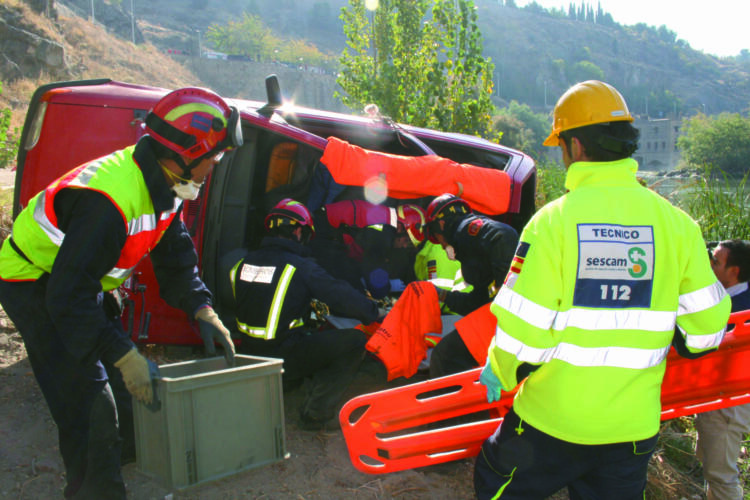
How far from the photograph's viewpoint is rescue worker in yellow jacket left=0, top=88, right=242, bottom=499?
6.68 feet

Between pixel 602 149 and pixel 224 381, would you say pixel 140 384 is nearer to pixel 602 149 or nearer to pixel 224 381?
pixel 224 381

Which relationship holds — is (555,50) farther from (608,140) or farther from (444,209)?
(608,140)

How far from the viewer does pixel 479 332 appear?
10.2ft

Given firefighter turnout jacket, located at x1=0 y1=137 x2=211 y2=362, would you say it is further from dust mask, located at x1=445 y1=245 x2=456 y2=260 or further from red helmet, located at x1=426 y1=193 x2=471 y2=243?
dust mask, located at x1=445 y1=245 x2=456 y2=260

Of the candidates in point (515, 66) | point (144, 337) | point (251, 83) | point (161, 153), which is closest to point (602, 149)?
point (161, 153)

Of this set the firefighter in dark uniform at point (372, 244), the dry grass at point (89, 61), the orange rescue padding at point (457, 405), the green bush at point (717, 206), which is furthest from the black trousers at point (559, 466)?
the dry grass at point (89, 61)

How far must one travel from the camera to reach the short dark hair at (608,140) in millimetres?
1818

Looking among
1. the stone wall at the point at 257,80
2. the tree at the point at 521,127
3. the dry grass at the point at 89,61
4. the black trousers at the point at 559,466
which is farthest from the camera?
the stone wall at the point at 257,80

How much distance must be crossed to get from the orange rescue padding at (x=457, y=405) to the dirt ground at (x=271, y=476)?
0.43 meters

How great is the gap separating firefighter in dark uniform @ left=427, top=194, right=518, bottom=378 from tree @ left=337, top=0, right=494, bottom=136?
6.74m

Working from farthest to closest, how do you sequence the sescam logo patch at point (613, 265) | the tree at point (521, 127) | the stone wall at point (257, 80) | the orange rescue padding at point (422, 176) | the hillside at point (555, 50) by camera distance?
the hillside at point (555, 50), the stone wall at point (257, 80), the tree at point (521, 127), the orange rescue padding at point (422, 176), the sescam logo patch at point (613, 265)

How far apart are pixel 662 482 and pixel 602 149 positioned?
2.37 metres

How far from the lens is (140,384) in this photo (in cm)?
213

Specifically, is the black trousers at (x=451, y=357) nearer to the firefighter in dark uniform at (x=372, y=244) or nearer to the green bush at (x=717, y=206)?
the firefighter in dark uniform at (x=372, y=244)
